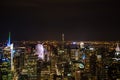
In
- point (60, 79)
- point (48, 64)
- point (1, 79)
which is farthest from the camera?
point (48, 64)

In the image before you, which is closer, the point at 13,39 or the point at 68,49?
the point at 13,39

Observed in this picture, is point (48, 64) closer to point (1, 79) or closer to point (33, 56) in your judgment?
point (33, 56)

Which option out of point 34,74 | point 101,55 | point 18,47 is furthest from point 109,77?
point 18,47

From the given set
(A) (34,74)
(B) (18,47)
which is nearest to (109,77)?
(A) (34,74)

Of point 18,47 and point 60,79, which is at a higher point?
point 18,47

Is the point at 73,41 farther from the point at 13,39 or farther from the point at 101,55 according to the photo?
the point at 13,39

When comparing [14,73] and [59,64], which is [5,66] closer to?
[14,73]

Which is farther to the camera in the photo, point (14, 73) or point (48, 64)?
point (48, 64)

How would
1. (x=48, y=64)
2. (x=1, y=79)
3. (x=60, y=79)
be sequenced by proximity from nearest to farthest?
(x=1, y=79) < (x=60, y=79) < (x=48, y=64)

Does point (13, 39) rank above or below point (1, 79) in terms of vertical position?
above
